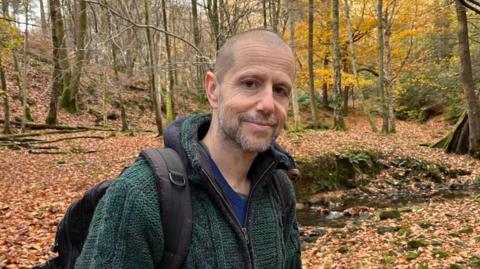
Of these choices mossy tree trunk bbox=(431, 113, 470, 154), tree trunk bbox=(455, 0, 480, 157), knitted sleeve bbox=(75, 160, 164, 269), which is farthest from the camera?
mossy tree trunk bbox=(431, 113, 470, 154)

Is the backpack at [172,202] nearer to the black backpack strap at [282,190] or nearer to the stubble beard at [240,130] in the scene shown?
the stubble beard at [240,130]

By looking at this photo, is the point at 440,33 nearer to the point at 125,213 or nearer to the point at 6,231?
the point at 6,231

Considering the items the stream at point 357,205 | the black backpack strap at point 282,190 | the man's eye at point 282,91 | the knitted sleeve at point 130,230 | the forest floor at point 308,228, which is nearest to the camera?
the knitted sleeve at point 130,230

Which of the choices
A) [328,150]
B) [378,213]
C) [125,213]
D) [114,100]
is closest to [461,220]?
[378,213]

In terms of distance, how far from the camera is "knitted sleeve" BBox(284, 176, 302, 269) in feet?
7.02

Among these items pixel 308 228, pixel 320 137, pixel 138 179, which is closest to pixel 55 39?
pixel 320 137

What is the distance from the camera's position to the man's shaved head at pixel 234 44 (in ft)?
6.09

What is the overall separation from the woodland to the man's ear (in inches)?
23.1

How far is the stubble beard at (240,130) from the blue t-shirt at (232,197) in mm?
138

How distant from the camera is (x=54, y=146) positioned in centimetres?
1428

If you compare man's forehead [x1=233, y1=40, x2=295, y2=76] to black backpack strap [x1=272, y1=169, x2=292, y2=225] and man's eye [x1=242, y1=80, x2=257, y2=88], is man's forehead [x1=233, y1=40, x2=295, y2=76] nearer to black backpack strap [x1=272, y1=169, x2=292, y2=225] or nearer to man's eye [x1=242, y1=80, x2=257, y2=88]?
man's eye [x1=242, y1=80, x2=257, y2=88]

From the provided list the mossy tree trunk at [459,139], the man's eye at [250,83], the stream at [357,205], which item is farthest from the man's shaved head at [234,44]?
the mossy tree trunk at [459,139]

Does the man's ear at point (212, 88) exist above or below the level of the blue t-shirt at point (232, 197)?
above

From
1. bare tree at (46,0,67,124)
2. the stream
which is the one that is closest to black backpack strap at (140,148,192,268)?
the stream
